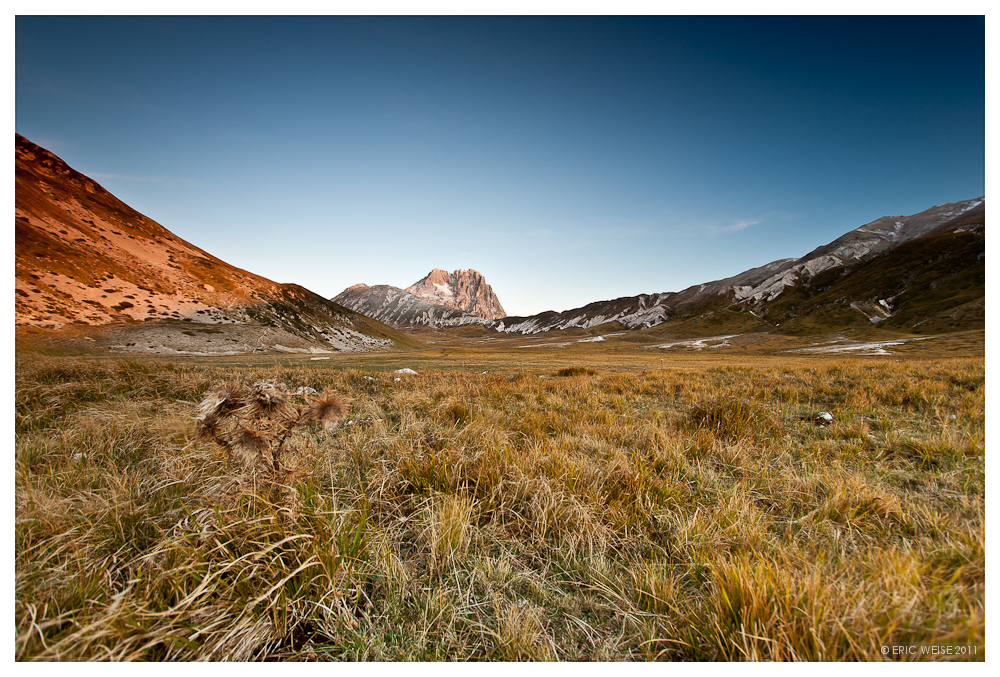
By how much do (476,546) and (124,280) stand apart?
165 ft

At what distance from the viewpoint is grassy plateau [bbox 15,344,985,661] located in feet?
5.13

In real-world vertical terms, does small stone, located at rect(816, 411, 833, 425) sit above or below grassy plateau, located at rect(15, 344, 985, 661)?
below

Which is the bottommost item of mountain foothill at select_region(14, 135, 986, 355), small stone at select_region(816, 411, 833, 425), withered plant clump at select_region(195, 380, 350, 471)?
small stone at select_region(816, 411, 833, 425)

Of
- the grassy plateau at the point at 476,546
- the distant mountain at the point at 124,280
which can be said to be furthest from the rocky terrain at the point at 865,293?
the distant mountain at the point at 124,280

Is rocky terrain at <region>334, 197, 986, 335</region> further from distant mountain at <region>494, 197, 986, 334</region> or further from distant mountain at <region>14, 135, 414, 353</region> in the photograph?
distant mountain at <region>14, 135, 414, 353</region>

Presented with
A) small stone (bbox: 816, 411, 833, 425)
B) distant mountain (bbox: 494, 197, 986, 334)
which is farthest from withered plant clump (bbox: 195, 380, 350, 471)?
distant mountain (bbox: 494, 197, 986, 334)

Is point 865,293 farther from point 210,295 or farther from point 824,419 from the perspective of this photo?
point 210,295

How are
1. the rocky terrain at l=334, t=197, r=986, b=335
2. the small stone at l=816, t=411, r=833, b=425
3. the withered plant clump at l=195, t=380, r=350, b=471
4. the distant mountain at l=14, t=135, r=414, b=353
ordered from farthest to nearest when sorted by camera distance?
the rocky terrain at l=334, t=197, r=986, b=335 → the distant mountain at l=14, t=135, r=414, b=353 → the small stone at l=816, t=411, r=833, b=425 → the withered plant clump at l=195, t=380, r=350, b=471

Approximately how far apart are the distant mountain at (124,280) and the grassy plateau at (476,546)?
38.1ft

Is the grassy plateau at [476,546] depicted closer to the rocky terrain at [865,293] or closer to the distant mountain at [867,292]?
the distant mountain at [867,292]

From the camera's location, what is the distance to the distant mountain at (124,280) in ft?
67.0

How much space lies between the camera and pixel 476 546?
7.57 ft

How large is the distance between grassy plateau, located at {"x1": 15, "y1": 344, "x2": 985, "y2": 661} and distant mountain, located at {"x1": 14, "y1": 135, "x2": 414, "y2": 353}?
11599 mm
